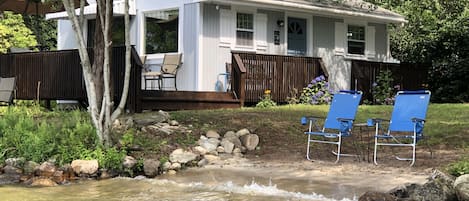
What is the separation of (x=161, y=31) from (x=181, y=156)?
7.47 m

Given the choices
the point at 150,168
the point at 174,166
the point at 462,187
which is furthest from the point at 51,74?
the point at 462,187

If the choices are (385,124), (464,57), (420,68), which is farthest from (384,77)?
(385,124)

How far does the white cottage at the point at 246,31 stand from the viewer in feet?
47.4

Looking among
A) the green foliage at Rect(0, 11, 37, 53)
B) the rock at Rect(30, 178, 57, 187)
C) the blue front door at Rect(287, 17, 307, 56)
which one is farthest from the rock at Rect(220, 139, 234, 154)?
the green foliage at Rect(0, 11, 37, 53)

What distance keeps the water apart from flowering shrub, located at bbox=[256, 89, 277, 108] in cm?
552

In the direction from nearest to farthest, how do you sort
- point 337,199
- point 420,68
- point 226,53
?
point 337,199
point 226,53
point 420,68

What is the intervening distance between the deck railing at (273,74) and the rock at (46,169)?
19.8ft

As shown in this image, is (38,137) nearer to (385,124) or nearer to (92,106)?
(92,106)

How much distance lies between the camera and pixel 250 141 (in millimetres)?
9359

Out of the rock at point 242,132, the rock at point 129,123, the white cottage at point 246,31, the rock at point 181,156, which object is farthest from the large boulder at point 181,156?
the white cottage at point 246,31

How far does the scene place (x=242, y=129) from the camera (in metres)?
9.83

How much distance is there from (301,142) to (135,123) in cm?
264

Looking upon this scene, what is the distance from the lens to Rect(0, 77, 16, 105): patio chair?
12.4 metres

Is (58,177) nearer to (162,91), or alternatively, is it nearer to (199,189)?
(199,189)
